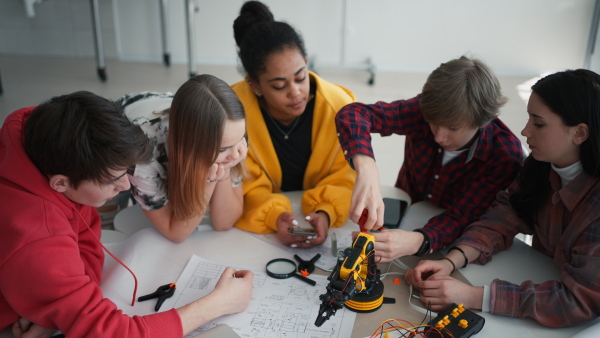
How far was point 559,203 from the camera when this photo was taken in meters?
1.21

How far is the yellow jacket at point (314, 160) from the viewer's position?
1552 millimetres

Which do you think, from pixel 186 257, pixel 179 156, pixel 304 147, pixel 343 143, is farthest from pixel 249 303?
pixel 304 147

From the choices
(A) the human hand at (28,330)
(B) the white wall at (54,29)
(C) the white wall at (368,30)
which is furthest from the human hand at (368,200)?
(B) the white wall at (54,29)

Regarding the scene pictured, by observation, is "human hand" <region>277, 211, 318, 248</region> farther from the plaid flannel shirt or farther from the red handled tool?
the plaid flannel shirt

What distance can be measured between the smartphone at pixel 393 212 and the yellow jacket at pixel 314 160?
0.41 feet

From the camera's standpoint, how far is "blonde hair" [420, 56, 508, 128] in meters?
1.31

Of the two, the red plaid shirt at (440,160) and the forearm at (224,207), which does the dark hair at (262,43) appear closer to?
the red plaid shirt at (440,160)

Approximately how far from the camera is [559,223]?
122cm

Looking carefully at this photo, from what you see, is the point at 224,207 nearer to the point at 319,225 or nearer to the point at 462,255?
the point at 319,225

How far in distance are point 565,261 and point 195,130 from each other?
96 cm

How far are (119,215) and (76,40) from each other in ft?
14.0

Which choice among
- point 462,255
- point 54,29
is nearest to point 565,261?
point 462,255

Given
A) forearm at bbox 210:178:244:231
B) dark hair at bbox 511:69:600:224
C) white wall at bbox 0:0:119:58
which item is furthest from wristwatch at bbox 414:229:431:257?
white wall at bbox 0:0:119:58

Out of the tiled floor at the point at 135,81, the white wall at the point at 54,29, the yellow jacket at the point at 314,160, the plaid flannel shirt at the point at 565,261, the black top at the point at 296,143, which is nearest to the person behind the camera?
the plaid flannel shirt at the point at 565,261
